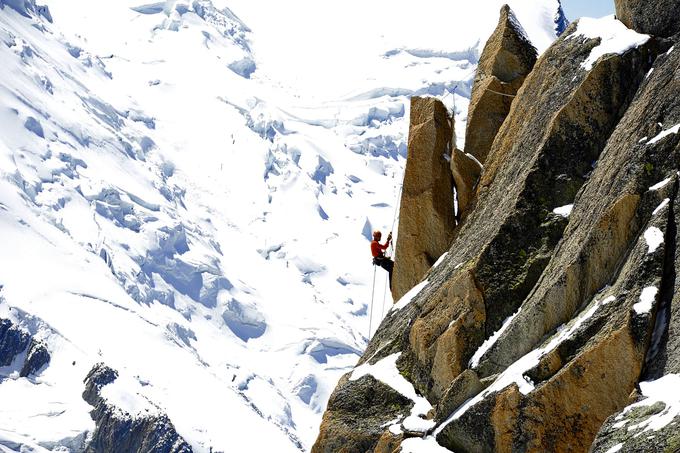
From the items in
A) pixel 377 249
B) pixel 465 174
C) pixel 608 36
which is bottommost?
pixel 377 249

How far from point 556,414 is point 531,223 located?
452 centimetres

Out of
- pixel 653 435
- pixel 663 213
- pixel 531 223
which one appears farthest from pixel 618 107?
pixel 653 435

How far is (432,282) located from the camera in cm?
2233

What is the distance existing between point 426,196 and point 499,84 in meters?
3.43

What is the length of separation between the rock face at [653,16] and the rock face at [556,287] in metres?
0.29

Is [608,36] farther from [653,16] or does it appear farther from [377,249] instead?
[377,249]

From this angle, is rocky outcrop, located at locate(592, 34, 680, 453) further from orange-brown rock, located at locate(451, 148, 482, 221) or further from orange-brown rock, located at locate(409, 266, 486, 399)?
orange-brown rock, located at locate(451, 148, 482, 221)

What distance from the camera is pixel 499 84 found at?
25.8m

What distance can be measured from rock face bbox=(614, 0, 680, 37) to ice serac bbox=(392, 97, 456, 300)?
18.2 feet

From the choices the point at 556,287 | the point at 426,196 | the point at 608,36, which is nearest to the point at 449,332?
the point at 556,287

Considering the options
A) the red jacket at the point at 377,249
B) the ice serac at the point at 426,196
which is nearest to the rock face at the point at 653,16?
the ice serac at the point at 426,196

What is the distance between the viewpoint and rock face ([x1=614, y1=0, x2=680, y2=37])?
62.2 feet

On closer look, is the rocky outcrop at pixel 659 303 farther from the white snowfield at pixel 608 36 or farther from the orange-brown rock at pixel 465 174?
the orange-brown rock at pixel 465 174

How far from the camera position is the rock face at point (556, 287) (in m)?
15.5
